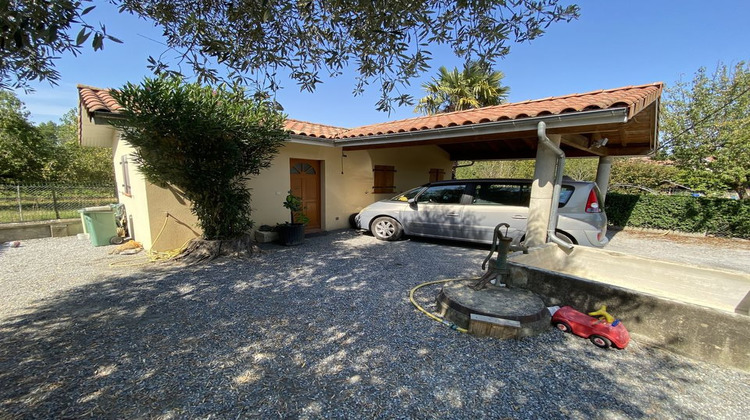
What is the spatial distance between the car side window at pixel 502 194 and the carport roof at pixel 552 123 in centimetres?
106

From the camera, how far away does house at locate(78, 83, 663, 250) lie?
3975mm

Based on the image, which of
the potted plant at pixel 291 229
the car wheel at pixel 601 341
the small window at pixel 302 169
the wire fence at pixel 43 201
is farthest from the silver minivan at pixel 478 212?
the wire fence at pixel 43 201

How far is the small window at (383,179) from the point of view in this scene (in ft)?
28.5

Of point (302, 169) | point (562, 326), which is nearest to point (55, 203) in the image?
point (302, 169)

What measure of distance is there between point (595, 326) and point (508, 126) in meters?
2.89

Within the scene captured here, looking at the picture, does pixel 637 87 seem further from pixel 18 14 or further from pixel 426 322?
pixel 18 14

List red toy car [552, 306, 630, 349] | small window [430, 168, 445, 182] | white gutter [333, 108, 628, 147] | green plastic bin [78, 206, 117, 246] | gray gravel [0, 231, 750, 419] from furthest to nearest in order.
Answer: small window [430, 168, 445, 182] → green plastic bin [78, 206, 117, 246] → white gutter [333, 108, 628, 147] → red toy car [552, 306, 630, 349] → gray gravel [0, 231, 750, 419]

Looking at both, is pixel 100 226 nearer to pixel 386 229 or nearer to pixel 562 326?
pixel 386 229

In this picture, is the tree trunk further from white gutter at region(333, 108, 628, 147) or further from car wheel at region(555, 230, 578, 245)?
car wheel at region(555, 230, 578, 245)

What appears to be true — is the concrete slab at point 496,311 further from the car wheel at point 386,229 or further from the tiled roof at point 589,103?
the car wheel at point 386,229

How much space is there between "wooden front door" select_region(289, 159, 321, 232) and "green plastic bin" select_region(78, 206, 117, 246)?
3890 mm

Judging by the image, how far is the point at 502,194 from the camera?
5723 millimetres

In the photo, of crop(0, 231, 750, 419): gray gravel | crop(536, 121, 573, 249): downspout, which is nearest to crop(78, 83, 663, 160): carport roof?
crop(536, 121, 573, 249): downspout

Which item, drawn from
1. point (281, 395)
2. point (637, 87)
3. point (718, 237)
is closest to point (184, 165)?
point (281, 395)
